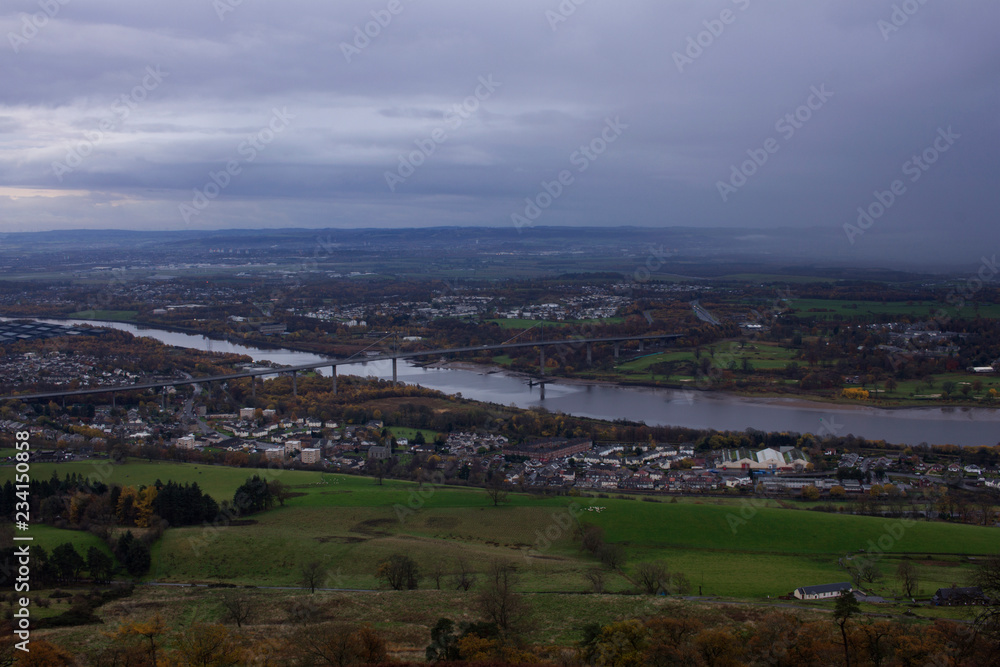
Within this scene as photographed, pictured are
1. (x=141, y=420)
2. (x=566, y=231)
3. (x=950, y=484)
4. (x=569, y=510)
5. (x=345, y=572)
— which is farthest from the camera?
(x=566, y=231)

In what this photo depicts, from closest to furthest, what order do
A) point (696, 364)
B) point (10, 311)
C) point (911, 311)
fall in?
point (696, 364), point (911, 311), point (10, 311)

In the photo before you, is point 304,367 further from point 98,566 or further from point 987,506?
point 987,506

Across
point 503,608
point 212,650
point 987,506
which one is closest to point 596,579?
point 503,608

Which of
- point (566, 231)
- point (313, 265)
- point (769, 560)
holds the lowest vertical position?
Result: point (769, 560)

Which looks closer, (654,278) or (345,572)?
(345,572)

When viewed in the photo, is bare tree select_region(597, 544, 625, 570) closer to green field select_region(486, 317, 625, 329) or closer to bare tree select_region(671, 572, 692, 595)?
bare tree select_region(671, 572, 692, 595)

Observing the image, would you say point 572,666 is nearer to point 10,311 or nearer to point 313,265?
point 10,311

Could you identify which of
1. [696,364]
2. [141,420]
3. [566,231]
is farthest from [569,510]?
[566,231]
